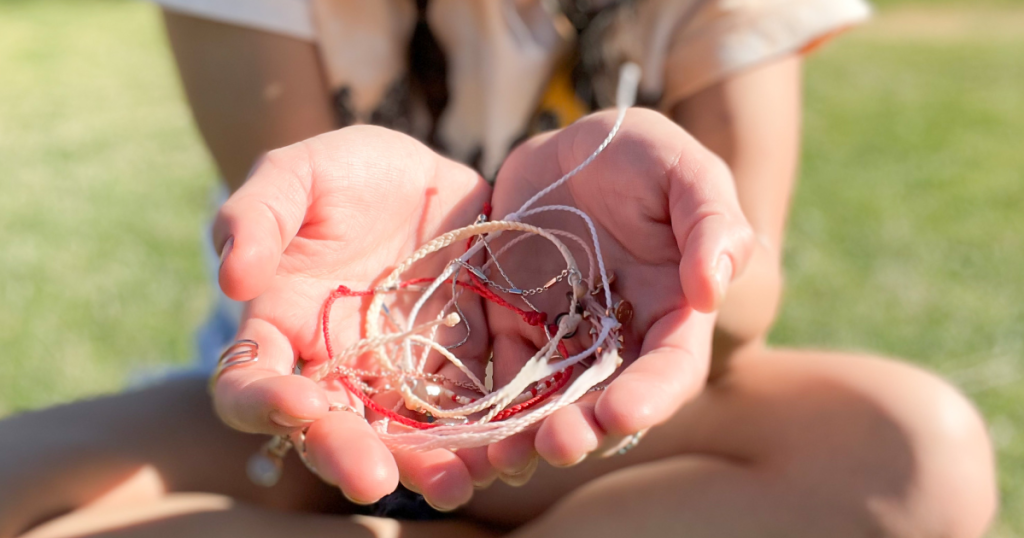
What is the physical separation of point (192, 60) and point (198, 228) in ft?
3.16

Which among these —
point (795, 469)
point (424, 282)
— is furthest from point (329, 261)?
point (795, 469)

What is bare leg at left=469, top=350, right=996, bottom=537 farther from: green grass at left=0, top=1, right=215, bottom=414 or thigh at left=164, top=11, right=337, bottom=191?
green grass at left=0, top=1, right=215, bottom=414

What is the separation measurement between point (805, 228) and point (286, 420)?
1.68 m

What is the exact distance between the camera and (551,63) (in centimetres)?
111

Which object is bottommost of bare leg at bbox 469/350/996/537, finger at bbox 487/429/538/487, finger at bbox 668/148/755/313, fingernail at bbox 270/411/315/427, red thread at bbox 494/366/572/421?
bare leg at bbox 469/350/996/537

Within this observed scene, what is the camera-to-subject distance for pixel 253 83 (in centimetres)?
104

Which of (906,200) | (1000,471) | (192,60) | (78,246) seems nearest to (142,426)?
(192,60)

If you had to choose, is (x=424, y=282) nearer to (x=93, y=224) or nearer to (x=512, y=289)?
(x=512, y=289)

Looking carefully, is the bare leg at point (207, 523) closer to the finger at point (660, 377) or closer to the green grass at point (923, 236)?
the finger at point (660, 377)

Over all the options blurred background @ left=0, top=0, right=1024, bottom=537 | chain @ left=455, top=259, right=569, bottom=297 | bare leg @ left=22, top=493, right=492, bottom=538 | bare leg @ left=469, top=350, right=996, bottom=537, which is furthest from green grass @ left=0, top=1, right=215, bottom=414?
Result: chain @ left=455, top=259, right=569, bottom=297

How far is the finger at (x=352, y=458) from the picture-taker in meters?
0.52

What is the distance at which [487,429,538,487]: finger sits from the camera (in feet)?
1.83

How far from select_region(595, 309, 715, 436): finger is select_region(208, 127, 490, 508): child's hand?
0.11 metres

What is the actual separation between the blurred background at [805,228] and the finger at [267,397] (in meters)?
0.94
